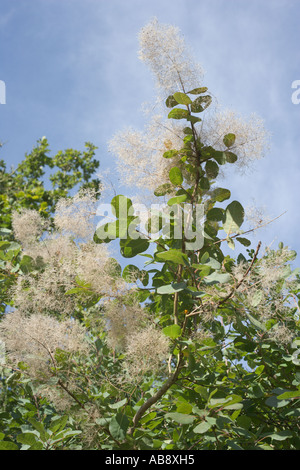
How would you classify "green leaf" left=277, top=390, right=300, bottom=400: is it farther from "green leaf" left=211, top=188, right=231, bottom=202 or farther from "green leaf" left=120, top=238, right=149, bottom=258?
"green leaf" left=211, top=188, right=231, bottom=202

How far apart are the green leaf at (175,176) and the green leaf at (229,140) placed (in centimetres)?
31

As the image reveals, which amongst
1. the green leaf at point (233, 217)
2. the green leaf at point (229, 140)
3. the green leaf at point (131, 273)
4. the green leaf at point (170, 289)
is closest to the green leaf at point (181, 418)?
the green leaf at point (170, 289)

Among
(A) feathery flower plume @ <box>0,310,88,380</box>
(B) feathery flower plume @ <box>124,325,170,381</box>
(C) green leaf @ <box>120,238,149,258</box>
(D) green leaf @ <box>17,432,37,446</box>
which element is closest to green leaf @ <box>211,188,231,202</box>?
(C) green leaf @ <box>120,238,149,258</box>

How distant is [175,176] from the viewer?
1818mm

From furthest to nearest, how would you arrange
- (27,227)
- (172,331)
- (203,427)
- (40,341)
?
(27,227) → (40,341) → (172,331) → (203,427)

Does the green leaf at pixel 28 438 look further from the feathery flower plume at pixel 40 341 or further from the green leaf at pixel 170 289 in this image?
the green leaf at pixel 170 289

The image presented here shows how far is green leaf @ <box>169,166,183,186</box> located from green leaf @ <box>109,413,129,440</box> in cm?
93

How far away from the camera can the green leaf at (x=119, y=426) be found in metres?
1.60

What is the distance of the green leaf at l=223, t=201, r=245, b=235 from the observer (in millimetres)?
1843

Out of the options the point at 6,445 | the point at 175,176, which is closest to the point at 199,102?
the point at 175,176

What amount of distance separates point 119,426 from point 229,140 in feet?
4.14

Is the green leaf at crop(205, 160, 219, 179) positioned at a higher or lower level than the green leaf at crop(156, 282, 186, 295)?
higher

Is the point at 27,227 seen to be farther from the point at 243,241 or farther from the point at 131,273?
the point at 243,241
